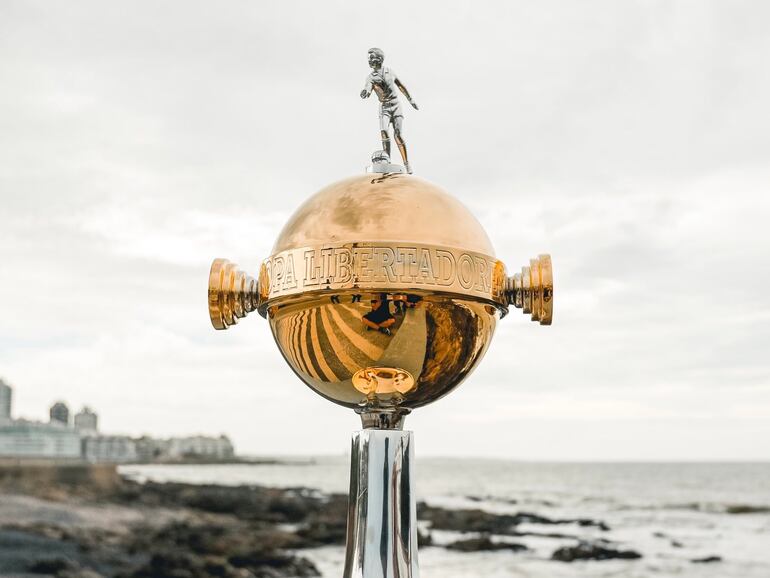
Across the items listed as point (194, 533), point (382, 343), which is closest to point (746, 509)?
point (194, 533)

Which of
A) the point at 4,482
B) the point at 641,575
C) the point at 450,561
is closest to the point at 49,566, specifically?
the point at 450,561

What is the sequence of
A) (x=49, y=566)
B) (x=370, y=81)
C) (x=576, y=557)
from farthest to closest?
(x=576, y=557), (x=49, y=566), (x=370, y=81)

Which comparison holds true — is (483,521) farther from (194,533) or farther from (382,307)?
(382,307)

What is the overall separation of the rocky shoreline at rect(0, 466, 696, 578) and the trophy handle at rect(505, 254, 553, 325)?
17.2 metres

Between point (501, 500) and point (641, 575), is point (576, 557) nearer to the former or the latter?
point (641, 575)

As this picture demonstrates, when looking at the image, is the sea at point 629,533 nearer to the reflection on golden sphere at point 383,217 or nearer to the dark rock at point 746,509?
the dark rock at point 746,509

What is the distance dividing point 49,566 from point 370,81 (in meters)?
17.9

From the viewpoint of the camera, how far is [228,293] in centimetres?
189

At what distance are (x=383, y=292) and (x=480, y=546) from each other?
26.1 meters

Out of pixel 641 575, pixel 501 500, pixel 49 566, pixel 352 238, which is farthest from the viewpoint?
pixel 501 500

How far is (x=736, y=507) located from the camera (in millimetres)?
47469

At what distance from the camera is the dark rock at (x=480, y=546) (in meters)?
26.4

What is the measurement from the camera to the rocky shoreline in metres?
20.0

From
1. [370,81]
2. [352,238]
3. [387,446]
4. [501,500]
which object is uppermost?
[370,81]
